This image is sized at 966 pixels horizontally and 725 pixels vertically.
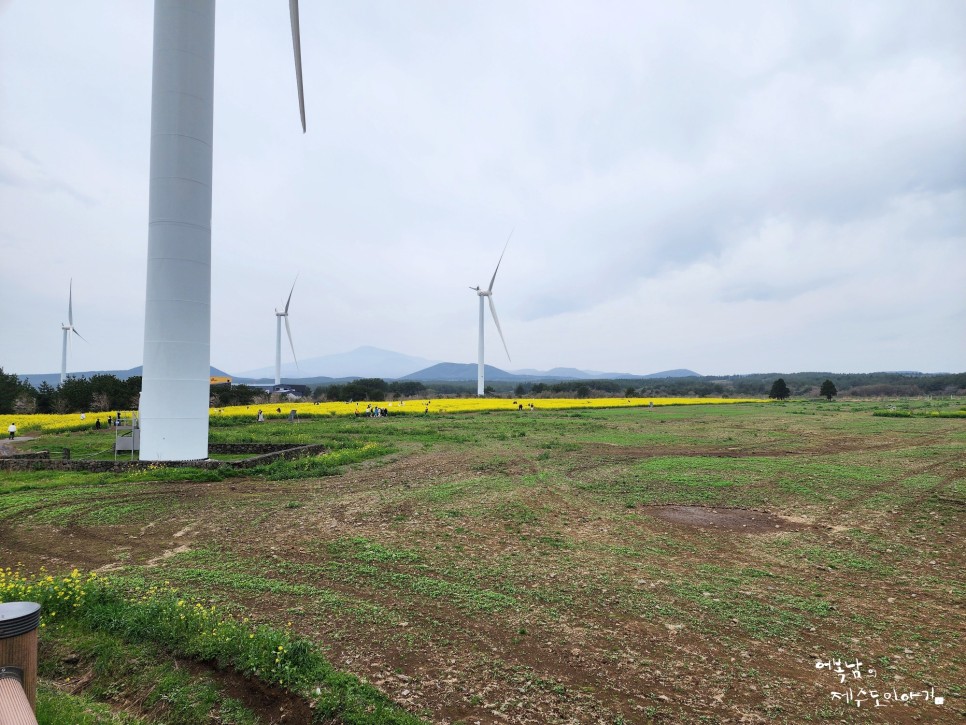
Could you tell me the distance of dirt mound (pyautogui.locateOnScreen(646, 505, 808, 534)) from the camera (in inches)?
427

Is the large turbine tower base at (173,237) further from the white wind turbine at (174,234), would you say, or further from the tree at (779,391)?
the tree at (779,391)

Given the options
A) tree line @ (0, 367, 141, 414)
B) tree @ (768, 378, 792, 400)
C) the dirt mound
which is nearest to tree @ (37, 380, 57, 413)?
tree line @ (0, 367, 141, 414)

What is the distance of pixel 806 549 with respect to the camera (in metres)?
9.45

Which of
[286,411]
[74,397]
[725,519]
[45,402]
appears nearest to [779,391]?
[286,411]

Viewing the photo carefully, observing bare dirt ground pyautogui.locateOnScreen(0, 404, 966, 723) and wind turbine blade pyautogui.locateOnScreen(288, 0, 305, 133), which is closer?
bare dirt ground pyautogui.locateOnScreen(0, 404, 966, 723)

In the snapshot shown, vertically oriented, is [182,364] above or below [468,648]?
above

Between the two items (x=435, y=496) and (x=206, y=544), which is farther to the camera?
(x=435, y=496)

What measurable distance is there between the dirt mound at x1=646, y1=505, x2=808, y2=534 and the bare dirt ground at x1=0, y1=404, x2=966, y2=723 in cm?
9

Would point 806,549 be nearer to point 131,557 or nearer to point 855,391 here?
point 131,557

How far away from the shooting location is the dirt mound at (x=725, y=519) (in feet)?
35.6

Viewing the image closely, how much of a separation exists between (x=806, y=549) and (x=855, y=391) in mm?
109507

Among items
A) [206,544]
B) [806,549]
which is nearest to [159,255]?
[206,544]

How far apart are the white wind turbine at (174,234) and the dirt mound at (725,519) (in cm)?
1421

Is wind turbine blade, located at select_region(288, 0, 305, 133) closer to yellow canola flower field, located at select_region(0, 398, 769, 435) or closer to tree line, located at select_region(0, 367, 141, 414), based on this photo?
yellow canola flower field, located at select_region(0, 398, 769, 435)
